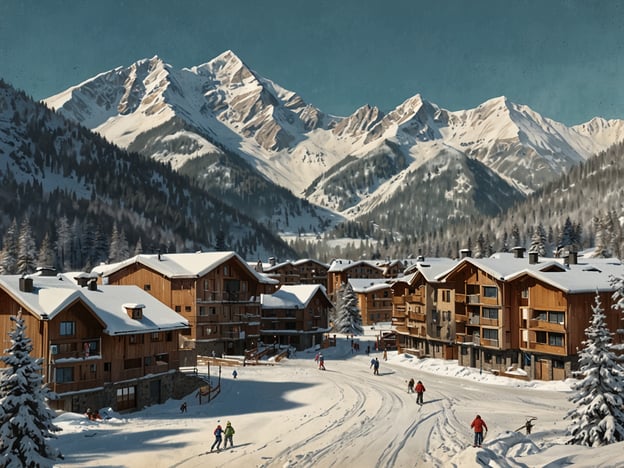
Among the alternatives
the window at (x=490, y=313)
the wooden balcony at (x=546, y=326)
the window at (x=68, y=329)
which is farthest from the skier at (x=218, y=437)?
the window at (x=490, y=313)

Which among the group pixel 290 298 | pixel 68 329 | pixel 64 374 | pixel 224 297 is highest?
pixel 224 297

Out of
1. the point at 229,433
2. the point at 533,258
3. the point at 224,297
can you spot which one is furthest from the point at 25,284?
the point at 533,258

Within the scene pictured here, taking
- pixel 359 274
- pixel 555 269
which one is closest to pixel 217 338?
pixel 555 269

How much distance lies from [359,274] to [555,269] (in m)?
106

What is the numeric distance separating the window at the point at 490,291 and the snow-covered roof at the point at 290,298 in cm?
3246

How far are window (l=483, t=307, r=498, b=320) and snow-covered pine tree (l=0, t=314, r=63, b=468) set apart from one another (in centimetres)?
5165

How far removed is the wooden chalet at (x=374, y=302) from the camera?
451 ft

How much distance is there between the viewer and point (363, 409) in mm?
48969

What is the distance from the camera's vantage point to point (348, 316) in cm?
11100

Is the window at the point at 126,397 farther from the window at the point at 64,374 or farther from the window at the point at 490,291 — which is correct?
the window at the point at 490,291

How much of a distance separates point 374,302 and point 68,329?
9591 cm

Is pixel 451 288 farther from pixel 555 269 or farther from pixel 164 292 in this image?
pixel 164 292

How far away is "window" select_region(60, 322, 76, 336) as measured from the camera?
160 ft

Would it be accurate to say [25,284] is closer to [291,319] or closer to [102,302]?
[102,302]
